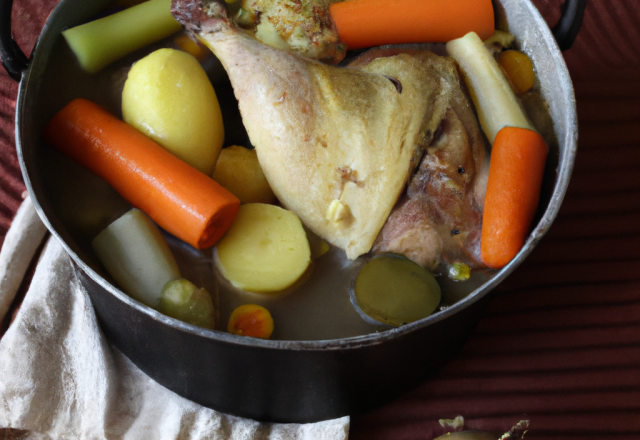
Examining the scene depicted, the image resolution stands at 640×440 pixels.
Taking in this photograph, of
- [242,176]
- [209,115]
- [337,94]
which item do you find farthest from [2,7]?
[337,94]

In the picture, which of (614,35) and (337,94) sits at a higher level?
(337,94)

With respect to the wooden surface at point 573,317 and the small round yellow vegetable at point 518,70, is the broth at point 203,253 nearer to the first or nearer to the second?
the small round yellow vegetable at point 518,70

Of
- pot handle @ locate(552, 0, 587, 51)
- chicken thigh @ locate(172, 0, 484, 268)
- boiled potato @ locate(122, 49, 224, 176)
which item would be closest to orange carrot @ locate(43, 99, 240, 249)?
boiled potato @ locate(122, 49, 224, 176)

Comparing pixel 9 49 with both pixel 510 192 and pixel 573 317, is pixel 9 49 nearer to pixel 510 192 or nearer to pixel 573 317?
pixel 510 192

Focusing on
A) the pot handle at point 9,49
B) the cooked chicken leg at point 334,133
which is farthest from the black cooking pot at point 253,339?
the cooked chicken leg at point 334,133

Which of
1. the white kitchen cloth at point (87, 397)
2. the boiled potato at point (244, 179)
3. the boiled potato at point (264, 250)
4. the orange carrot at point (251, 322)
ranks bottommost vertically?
the white kitchen cloth at point (87, 397)

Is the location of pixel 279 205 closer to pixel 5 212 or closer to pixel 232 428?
pixel 232 428
